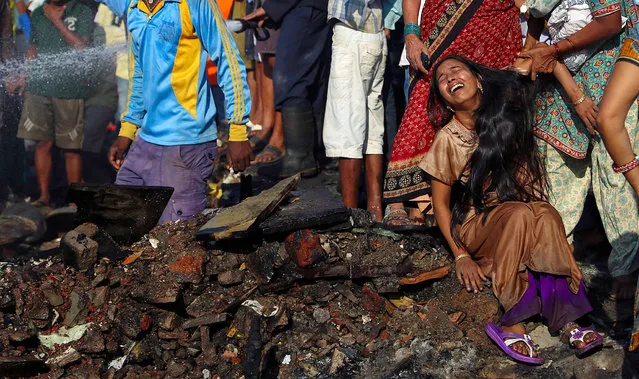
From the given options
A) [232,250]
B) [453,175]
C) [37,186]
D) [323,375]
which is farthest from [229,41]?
[37,186]

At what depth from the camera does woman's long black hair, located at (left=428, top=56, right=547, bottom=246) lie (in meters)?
4.72

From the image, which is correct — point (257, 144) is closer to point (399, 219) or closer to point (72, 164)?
point (72, 164)

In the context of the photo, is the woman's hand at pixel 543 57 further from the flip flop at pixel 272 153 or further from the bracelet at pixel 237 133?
the flip flop at pixel 272 153

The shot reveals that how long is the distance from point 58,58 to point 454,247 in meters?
5.30

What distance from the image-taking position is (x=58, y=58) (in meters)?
8.33

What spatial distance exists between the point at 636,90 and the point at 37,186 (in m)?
6.79

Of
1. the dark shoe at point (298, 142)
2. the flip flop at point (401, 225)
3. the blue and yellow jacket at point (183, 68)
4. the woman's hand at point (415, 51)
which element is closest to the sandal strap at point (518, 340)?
the flip flop at point (401, 225)

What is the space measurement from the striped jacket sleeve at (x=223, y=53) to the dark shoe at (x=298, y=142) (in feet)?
5.33

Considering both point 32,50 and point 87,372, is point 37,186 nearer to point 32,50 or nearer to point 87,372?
point 32,50

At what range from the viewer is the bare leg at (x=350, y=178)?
19.0 feet

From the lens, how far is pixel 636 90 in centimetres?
386

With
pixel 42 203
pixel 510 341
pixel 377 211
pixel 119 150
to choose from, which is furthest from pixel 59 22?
pixel 510 341

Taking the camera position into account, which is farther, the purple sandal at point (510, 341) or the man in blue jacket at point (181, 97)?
the man in blue jacket at point (181, 97)

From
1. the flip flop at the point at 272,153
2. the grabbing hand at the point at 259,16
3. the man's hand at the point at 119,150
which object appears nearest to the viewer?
the man's hand at the point at 119,150
